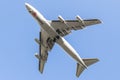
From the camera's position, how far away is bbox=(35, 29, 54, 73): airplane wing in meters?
133

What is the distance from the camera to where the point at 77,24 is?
410 ft

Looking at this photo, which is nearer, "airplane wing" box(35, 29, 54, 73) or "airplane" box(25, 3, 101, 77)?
"airplane" box(25, 3, 101, 77)

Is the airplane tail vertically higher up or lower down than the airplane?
lower down

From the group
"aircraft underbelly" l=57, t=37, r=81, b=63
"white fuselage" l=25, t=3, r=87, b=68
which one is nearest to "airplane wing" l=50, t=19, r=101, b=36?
"white fuselage" l=25, t=3, r=87, b=68

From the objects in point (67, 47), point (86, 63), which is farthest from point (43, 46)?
point (86, 63)

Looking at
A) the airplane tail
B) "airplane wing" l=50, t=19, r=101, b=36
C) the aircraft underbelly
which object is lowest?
the airplane tail

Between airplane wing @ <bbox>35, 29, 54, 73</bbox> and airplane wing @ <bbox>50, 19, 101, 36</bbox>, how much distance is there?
211 inches

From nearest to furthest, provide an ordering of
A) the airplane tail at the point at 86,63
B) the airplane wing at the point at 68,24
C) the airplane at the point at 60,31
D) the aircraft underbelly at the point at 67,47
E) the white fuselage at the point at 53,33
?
the airplane wing at the point at 68,24 → the airplane at the point at 60,31 → the white fuselage at the point at 53,33 → the aircraft underbelly at the point at 67,47 → the airplane tail at the point at 86,63

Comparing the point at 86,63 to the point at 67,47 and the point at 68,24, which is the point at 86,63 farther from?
the point at 68,24

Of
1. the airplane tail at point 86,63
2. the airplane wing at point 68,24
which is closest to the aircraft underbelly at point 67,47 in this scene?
the airplane wing at point 68,24

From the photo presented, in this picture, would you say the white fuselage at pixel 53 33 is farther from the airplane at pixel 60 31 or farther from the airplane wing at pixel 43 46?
the airplane wing at pixel 43 46

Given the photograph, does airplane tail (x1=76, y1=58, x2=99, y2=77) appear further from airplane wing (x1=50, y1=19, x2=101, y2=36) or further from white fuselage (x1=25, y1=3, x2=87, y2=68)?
airplane wing (x1=50, y1=19, x2=101, y2=36)

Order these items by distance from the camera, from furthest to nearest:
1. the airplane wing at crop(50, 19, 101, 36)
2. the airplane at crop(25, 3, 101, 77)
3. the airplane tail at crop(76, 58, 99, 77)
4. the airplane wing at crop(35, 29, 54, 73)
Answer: the airplane wing at crop(35, 29, 54, 73) → the airplane tail at crop(76, 58, 99, 77) → the airplane at crop(25, 3, 101, 77) → the airplane wing at crop(50, 19, 101, 36)

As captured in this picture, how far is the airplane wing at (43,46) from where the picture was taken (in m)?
133
